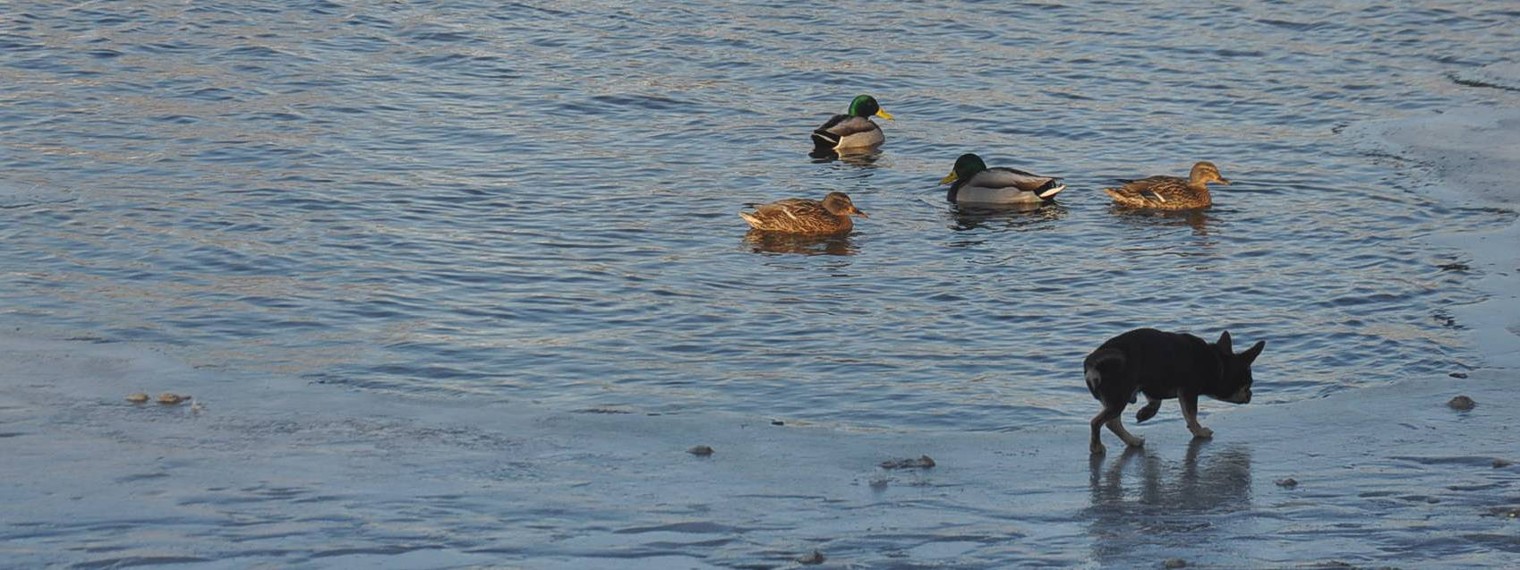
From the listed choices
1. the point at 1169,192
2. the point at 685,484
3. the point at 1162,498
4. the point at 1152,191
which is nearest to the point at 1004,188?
the point at 1152,191

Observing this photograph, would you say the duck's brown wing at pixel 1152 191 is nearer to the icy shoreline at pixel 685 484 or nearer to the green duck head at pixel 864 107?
the green duck head at pixel 864 107

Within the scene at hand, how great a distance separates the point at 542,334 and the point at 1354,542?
18.6ft

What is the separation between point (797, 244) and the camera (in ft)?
49.9

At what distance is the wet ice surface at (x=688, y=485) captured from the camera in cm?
746

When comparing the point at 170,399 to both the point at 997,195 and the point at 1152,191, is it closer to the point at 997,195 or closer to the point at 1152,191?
the point at 997,195

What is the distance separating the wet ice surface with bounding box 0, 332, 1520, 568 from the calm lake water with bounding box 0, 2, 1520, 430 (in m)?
0.68

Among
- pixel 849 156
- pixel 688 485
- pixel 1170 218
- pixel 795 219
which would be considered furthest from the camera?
pixel 849 156

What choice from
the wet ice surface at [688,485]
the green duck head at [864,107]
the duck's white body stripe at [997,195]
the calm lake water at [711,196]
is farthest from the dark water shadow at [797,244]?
the wet ice surface at [688,485]

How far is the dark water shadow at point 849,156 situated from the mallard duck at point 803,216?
121 inches

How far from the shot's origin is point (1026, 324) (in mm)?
12484

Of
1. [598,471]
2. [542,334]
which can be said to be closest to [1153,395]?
[598,471]

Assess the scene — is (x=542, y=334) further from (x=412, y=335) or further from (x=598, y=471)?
(x=598, y=471)

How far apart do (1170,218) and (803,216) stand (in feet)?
9.78

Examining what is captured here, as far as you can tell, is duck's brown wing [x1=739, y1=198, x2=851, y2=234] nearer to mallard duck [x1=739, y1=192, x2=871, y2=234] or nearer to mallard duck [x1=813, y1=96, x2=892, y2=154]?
mallard duck [x1=739, y1=192, x2=871, y2=234]
